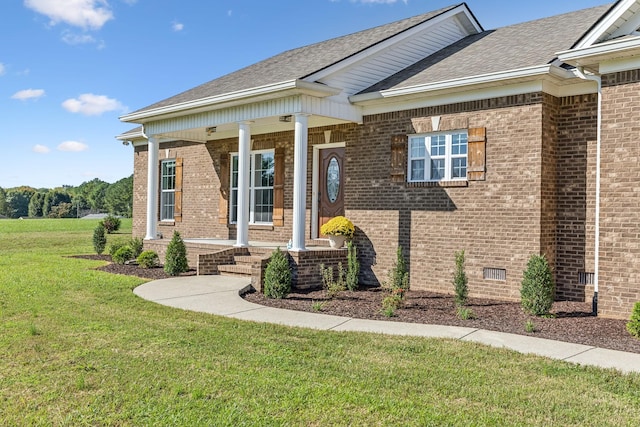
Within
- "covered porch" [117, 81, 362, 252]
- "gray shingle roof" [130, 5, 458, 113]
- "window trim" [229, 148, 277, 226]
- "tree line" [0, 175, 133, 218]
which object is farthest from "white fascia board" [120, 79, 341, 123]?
"tree line" [0, 175, 133, 218]

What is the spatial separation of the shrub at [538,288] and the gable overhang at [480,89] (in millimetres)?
3142

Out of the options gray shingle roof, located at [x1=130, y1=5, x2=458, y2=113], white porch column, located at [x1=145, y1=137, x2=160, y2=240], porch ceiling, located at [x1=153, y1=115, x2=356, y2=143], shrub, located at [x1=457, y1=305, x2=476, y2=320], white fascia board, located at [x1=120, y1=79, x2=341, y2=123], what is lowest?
shrub, located at [x1=457, y1=305, x2=476, y2=320]

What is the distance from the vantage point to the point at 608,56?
26.4 feet

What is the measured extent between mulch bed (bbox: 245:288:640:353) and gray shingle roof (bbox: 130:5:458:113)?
14.4ft

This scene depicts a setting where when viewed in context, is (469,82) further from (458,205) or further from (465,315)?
(465,315)

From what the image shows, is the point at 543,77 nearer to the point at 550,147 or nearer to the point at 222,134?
the point at 550,147

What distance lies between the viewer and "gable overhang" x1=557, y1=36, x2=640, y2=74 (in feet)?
25.5

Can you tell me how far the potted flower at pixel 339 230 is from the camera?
467 inches

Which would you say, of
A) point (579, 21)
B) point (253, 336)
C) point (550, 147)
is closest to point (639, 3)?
point (550, 147)

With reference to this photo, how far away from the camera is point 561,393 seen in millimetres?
4793

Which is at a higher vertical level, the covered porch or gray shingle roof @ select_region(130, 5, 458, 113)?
gray shingle roof @ select_region(130, 5, 458, 113)

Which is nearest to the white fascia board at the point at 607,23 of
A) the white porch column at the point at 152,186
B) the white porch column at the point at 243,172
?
the white porch column at the point at 243,172

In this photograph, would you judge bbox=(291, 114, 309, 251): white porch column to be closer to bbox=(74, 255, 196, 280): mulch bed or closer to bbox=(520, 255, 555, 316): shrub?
bbox=(74, 255, 196, 280): mulch bed

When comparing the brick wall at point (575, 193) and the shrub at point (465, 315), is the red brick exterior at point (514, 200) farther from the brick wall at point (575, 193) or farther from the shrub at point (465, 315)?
the shrub at point (465, 315)
